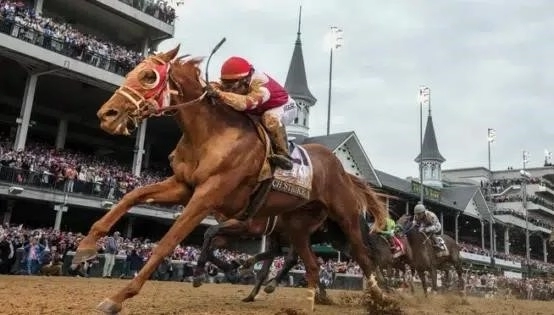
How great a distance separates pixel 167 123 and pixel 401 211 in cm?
2538

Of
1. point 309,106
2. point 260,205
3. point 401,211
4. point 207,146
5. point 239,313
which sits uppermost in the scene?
point 309,106

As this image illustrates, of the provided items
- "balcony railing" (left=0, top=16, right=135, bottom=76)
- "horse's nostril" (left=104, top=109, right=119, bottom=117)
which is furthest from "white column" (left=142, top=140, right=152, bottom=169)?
"horse's nostril" (left=104, top=109, right=119, bottom=117)

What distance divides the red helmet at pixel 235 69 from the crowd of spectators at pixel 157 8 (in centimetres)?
2798

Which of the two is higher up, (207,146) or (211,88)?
(211,88)

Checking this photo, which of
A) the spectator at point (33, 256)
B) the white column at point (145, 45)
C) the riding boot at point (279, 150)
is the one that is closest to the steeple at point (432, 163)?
the white column at point (145, 45)

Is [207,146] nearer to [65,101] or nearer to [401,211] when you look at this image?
[65,101]

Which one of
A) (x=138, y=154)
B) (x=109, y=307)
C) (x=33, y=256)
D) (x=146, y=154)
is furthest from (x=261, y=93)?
(x=146, y=154)

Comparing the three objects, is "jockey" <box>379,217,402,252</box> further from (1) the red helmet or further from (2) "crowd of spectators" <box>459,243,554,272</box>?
(2) "crowd of spectators" <box>459,243,554,272</box>

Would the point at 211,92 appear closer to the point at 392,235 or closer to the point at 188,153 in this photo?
the point at 188,153

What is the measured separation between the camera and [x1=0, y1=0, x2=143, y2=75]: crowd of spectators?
966 inches

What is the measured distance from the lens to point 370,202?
909 cm

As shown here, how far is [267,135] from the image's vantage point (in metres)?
6.67

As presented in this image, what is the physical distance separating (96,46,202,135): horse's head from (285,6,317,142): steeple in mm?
51935

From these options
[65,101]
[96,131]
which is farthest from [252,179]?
[96,131]
